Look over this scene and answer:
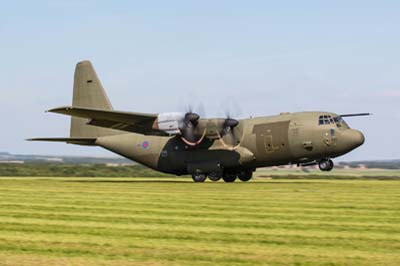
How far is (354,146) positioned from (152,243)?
1089 inches

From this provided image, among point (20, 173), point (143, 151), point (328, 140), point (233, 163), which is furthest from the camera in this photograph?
point (20, 173)

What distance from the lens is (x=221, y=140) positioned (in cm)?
4116

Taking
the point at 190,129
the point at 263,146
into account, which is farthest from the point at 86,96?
the point at 263,146

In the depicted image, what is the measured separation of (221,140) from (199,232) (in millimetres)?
27038

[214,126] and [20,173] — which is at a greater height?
[214,126]

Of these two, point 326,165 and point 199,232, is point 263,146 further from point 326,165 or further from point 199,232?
point 199,232

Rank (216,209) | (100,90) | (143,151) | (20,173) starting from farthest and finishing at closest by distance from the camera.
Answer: (20,173), (100,90), (143,151), (216,209)

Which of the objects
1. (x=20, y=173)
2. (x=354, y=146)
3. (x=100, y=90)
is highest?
(x=100, y=90)

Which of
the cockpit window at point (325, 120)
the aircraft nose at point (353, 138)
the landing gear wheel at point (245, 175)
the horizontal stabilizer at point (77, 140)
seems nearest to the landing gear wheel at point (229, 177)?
the landing gear wheel at point (245, 175)

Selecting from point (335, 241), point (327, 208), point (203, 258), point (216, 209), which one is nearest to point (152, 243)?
point (203, 258)

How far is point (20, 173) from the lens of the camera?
58.5 m

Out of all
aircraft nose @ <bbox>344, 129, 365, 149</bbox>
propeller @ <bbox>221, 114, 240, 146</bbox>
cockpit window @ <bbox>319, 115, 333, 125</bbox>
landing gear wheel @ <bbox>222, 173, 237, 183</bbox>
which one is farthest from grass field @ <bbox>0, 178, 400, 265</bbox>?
landing gear wheel @ <bbox>222, 173, 237, 183</bbox>

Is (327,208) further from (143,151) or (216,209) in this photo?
(143,151)

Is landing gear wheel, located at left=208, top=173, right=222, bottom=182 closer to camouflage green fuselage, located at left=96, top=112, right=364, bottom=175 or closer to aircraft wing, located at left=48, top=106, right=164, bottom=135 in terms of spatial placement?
camouflage green fuselage, located at left=96, top=112, right=364, bottom=175
